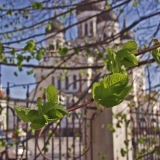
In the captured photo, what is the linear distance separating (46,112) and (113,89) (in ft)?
0.51

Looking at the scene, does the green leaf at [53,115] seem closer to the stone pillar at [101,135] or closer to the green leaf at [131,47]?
the green leaf at [131,47]

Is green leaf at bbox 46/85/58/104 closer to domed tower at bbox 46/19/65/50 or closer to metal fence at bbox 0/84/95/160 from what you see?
metal fence at bbox 0/84/95/160

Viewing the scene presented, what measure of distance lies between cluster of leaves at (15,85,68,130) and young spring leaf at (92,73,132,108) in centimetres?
Result: 9

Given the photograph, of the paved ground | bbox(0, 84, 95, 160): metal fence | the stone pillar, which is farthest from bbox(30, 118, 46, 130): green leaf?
the stone pillar

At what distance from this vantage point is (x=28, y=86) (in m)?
4.28

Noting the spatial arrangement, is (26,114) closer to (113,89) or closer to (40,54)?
(113,89)

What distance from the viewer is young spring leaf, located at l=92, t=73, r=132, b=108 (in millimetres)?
677

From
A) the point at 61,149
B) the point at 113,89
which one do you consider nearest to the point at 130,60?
the point at 113,89

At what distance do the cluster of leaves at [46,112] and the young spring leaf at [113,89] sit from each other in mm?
89

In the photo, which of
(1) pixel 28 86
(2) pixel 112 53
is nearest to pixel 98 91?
(2) pixel 112 53

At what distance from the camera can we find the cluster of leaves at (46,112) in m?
0.67

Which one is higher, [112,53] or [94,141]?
[112,53]

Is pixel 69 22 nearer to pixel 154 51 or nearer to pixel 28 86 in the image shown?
pixel 28 86

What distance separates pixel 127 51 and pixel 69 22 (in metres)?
4.54
